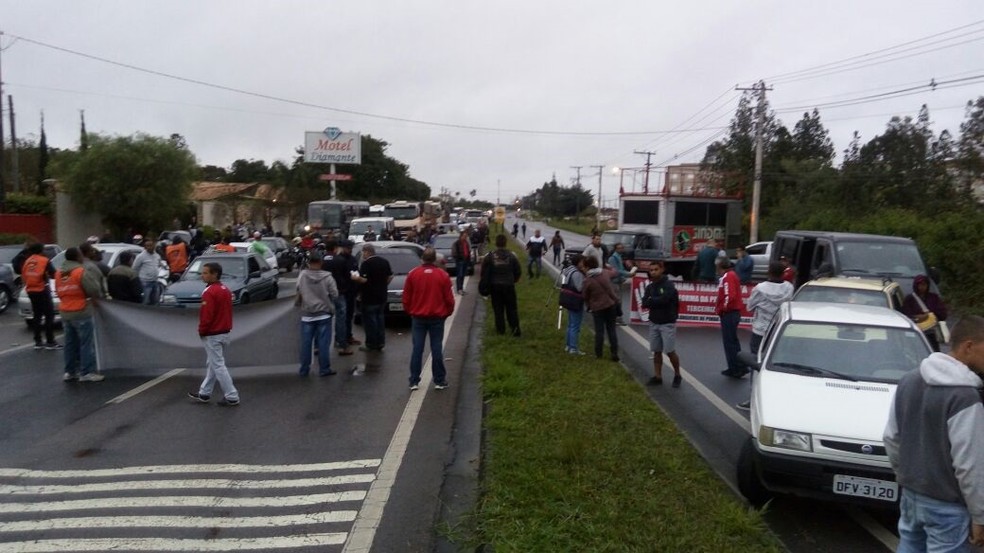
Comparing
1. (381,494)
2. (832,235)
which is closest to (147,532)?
(381,494)

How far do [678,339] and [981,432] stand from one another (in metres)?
12.0

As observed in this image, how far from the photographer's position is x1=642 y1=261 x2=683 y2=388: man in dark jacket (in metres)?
10.4

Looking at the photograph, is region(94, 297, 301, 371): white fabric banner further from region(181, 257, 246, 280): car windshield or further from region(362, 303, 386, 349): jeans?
region(181, 257, 246, 280): car windshield

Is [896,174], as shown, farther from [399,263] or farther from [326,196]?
[326,196]

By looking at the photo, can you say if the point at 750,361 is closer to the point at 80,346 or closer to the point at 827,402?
the point at 827,402

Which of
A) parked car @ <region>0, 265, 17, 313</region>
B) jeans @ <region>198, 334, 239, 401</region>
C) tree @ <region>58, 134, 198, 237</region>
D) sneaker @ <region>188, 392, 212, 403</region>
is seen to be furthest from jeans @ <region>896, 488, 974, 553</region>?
tree @ <region>58, 134, 198, 237</region>

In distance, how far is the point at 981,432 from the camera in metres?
3.49

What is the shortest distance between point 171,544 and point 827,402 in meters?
4.96

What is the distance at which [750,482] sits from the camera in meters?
6.26

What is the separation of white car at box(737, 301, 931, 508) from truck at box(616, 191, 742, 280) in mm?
19630

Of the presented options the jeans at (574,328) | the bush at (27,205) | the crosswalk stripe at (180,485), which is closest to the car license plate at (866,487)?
the crosswalk stripe at (180,485)

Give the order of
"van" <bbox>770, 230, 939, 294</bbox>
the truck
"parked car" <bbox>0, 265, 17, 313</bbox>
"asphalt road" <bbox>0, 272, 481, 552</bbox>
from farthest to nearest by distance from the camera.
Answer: the truck < "parked car" <bbox>0, 265, 17, 313</bbox> < "van" <bbox>770, 230, 939, 294</bbox> < "asphalt road" <bbox>0, 272, 481, 552</bbox>

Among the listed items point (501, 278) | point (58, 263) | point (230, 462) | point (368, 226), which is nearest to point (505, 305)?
point (501, 278)

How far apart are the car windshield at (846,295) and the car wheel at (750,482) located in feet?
19.1
